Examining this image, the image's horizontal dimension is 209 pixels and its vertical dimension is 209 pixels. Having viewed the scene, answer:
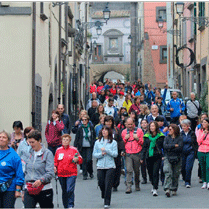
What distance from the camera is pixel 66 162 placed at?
10.3 metres

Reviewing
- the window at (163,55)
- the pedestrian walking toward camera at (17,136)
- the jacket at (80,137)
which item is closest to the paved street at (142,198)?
the pedestrian walking toward camera at (17,136)

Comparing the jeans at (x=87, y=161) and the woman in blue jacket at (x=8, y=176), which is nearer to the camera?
the woman in blue jacket at (x=8, y=176)

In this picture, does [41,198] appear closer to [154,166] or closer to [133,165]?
[154,166]

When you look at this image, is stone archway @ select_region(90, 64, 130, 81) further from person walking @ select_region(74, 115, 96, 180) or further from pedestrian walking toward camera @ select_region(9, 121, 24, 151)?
pedestrian walking toward camera @ select_region(9, 121, 24, 151)

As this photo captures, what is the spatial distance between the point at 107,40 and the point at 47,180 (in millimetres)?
68843

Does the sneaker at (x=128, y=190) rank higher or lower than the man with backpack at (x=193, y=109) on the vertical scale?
lower

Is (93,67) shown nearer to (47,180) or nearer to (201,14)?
(201,14)

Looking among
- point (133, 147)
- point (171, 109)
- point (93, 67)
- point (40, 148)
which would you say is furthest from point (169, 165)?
point (93, 67)

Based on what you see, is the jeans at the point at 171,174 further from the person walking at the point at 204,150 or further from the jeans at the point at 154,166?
the person walking at the point at 204,150

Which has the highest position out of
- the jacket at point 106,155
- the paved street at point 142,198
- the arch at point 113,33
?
the arch at point 113,33

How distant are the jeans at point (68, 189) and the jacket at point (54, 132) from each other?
4.59 m

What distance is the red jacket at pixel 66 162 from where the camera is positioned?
1033cm

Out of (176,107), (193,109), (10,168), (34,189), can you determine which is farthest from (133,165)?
(193,109)

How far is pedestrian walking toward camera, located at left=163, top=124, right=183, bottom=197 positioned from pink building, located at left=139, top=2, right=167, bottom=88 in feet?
135
